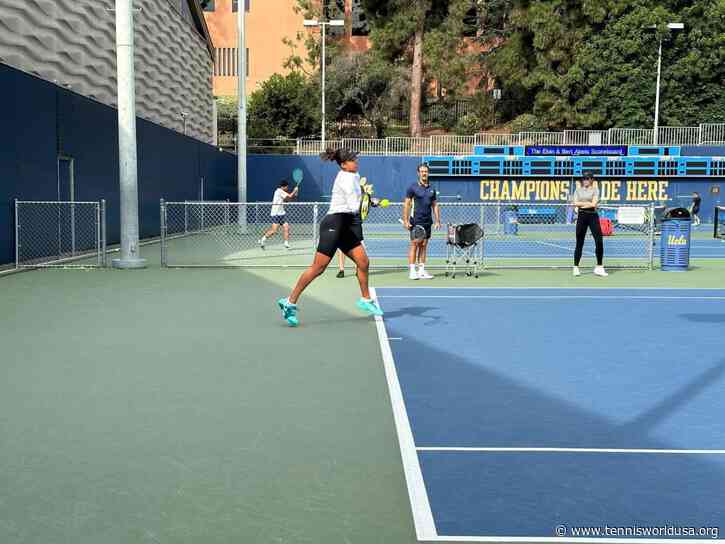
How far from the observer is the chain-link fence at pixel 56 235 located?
1556 centimetres

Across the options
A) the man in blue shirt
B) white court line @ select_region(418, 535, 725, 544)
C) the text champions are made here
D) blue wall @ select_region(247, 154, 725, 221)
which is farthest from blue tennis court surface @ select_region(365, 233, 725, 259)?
blue wall @ select_region(247, 154, 725, 221)

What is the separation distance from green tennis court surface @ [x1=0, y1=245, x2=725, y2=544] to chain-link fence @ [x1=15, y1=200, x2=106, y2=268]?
527 centimetres

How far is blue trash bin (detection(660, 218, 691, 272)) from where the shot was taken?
52.9ft

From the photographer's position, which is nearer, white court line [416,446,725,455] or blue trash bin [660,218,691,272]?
white court line [416,446,725,455]

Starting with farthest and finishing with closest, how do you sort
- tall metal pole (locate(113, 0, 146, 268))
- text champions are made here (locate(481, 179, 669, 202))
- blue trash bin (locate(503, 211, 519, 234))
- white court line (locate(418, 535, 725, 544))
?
A: 1. text champions are made here (locate(481, 179, 669, 202))
2. blue trash bin (locate(503, 211, 519, 234))
3. tall metal pole (locate(113, 0, 146, 268))
4. white court line (locate(418, 535, 725, 544))

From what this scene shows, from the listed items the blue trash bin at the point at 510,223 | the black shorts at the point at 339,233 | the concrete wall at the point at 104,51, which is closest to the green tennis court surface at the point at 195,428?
the black shorts at the point at 339,233

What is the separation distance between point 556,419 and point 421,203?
8049mm

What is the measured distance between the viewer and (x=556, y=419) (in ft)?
18.3

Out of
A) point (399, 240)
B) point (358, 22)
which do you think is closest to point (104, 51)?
point (399, 240)

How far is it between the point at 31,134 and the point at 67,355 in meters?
9.96

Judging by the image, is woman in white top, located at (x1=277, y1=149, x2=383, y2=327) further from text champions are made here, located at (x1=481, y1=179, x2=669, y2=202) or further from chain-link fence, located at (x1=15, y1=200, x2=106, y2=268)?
text champions are made here, located at (x1=481, y1=179, x2=669, y2=202)

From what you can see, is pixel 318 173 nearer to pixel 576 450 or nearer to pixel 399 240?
pixel 399 240

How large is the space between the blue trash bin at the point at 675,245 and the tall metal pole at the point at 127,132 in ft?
33.1

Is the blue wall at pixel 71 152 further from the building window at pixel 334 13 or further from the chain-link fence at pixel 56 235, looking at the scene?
the building window at pixel 334 13
